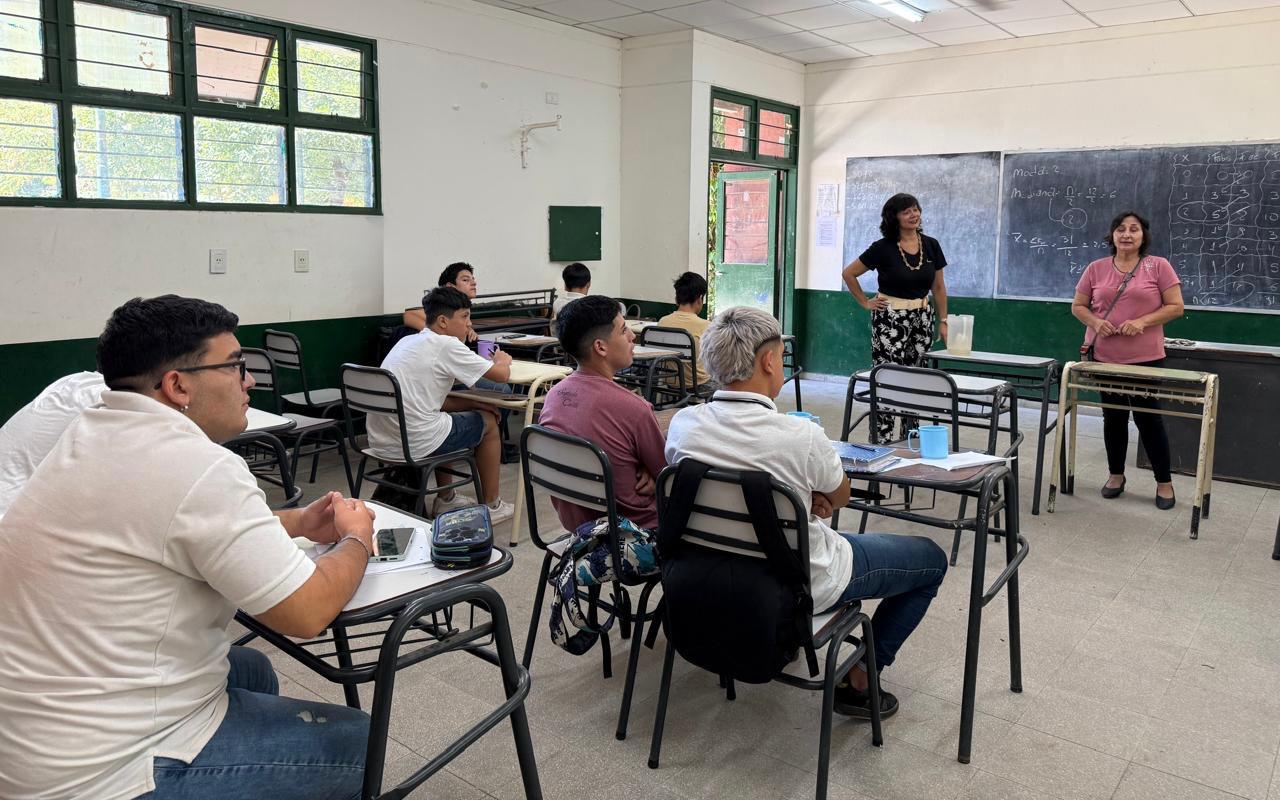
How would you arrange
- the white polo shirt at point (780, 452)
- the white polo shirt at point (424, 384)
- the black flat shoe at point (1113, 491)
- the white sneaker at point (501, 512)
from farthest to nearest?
1. the black flat shoe at point (1113, 491)
2. the white sneaker at point (501, 512)
3. the white polo shirt at point (424, 384)
4. the white polo shirt at point (780, 452)

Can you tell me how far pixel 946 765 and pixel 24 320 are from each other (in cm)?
438

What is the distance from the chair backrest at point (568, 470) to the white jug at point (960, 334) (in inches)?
107

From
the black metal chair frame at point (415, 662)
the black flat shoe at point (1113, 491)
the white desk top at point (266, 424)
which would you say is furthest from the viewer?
the black flat shoe at point (1113, 491)

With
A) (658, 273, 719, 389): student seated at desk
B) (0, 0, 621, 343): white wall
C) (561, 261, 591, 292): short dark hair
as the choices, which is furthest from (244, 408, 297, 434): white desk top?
(561, 261, 591, 292): short dark hair

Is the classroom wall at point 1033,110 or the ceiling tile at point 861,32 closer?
the classroom wall at point 1033,110

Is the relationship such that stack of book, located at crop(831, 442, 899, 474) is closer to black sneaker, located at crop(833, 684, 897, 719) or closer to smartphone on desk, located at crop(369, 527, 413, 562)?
black sneaker, located at crop(833, 684, 897, 719)

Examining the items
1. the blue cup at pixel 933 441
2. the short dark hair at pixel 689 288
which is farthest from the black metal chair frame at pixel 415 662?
the short dark hair at pixel 689 288

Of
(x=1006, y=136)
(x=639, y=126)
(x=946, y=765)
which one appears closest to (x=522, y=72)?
(x=639, y=126)

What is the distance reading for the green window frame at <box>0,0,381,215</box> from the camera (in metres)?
4.31

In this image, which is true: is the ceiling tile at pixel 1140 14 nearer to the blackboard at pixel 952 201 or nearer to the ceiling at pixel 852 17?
the ceiling at pixel 852 17

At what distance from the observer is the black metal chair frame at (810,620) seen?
1900mm

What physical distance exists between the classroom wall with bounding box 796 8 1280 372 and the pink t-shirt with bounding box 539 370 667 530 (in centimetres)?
563

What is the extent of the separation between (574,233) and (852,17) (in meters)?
2.57

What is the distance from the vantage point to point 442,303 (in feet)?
12.8
